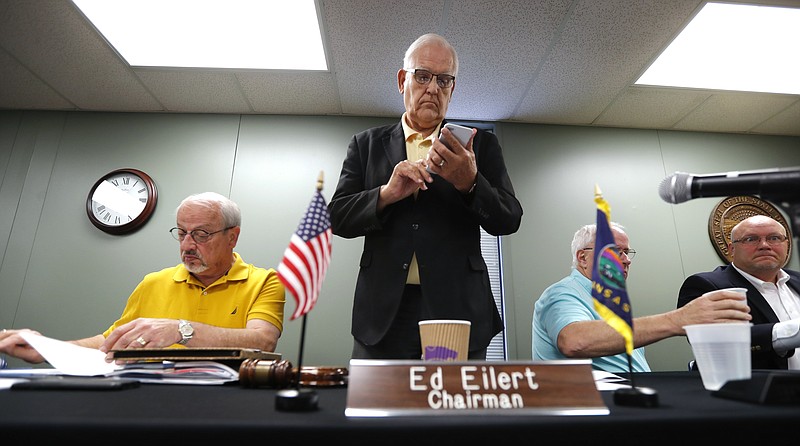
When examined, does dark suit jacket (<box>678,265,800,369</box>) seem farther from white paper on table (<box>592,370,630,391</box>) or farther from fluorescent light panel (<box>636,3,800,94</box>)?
fluorescent light panel (<box>636,3,800,94</box>)

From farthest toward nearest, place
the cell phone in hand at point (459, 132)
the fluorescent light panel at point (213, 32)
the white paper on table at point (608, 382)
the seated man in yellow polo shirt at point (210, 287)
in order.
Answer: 1. the fluorescent light panel at point (213, 32)
2. the seated man in yellow polo shirt at point (210, 287)
3. the cell phone in hand at point (459, 132)
4. the white paper on table at point (608, 382)

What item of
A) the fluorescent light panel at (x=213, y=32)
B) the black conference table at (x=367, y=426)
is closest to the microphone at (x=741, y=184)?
the black conference table at (x=367, y=426)

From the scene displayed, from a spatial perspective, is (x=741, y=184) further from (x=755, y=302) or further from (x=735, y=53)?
(x=735, y=53)

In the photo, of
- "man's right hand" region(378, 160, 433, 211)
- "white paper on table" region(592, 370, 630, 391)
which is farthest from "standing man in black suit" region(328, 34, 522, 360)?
"white paper on table" region(592, 370, 630, 391)

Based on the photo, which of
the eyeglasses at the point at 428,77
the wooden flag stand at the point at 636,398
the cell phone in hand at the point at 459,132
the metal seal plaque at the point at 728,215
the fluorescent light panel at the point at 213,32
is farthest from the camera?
the metal seal plaque at the point at 728,215

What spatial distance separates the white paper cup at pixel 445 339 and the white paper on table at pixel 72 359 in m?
0.58

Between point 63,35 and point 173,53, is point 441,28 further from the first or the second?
point 63,35

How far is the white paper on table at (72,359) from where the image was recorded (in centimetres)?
79

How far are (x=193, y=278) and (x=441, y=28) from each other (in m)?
1.88

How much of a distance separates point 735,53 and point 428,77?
2524 millimetres

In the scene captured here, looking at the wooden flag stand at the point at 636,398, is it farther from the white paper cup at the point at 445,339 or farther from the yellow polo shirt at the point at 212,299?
the yellow polo shirt at the point at 212,299

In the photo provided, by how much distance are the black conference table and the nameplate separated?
0.08 ft

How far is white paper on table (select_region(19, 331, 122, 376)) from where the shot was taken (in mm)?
787

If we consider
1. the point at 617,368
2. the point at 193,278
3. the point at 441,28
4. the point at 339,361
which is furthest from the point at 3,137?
the point at 617,368
